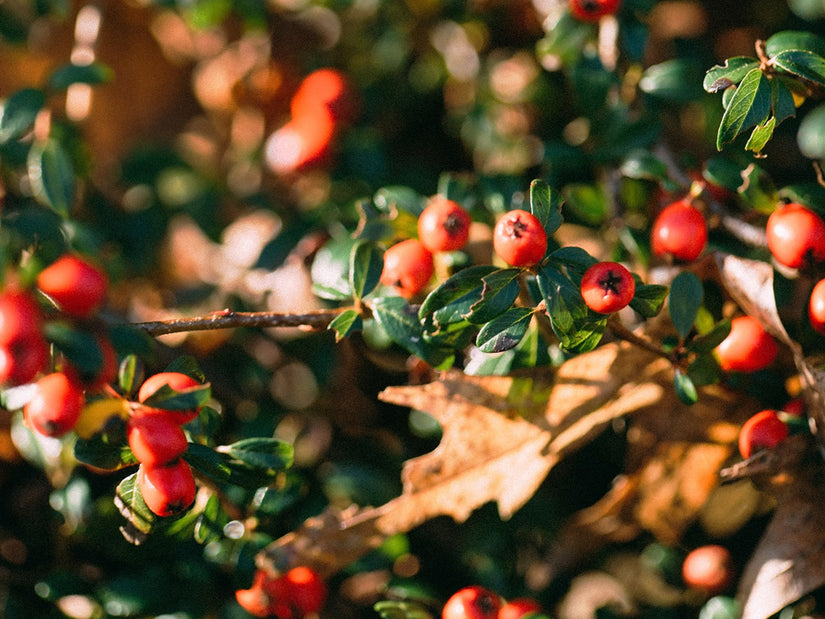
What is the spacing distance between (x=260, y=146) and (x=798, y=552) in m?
2.77

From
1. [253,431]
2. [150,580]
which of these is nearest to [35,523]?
[150,580]

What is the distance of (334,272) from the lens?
2014 mm

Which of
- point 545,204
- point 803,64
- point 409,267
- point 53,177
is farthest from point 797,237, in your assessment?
point 53,177

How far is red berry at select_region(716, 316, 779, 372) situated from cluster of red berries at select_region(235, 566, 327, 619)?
4.39 ft

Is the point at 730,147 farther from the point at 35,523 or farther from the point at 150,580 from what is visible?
the point at 35,523

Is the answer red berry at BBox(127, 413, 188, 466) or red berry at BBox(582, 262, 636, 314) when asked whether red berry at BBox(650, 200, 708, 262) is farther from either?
red berry at BBox(127, 413, 188, 466)

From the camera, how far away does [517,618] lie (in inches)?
74.7

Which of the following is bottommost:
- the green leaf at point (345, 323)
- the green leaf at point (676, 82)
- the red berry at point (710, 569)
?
the red berry at point (710, 569)

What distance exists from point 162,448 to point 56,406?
24cm

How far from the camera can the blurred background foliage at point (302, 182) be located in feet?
6.96

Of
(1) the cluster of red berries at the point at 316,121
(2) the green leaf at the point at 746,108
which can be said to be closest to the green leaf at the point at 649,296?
(2) the green leaf at the point at 746,108

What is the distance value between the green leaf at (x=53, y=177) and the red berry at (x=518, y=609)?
1922 mm

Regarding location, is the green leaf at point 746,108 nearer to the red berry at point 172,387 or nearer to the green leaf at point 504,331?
the green leaf at point 504,331

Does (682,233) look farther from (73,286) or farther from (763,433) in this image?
(73,286)
